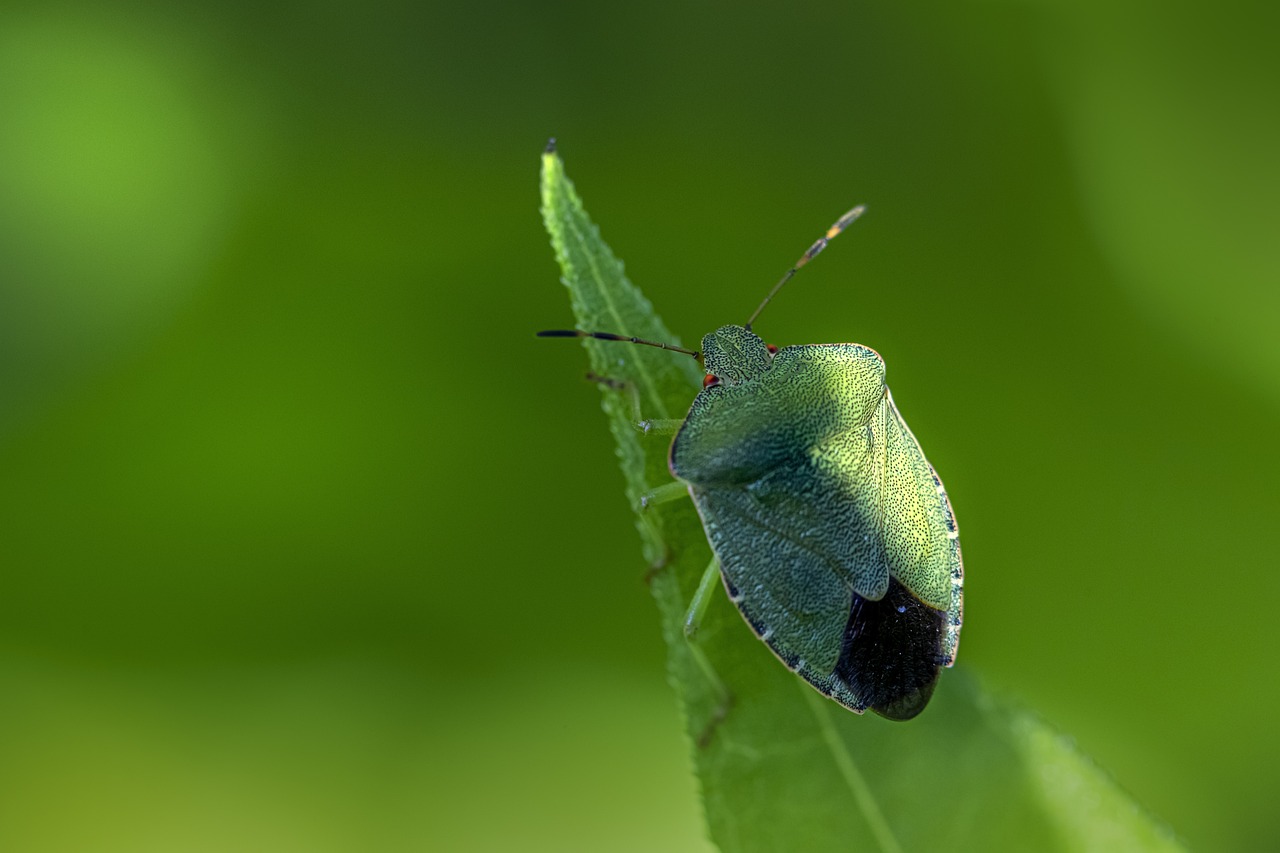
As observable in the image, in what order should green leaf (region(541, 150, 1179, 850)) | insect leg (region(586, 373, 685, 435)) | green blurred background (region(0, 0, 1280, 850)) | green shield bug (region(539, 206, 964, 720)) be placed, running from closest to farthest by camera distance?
green leaf (region(541, 150, 1179, 850))
insect leg (region(586, 373, 685, 435))
green shield bug (region(539, 206, 964, 720))
green blurred background (region(0, 0, 1280, 850))

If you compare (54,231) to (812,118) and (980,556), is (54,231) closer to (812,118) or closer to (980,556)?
(812,118)

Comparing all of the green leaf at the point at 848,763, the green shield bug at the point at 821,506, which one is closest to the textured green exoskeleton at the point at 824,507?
the green shield bug at the point at 821,506

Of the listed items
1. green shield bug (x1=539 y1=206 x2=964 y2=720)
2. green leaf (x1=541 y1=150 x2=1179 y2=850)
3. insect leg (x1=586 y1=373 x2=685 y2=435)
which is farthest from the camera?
green shield bug (x1=539 y1=206 x2=964 y2=720)

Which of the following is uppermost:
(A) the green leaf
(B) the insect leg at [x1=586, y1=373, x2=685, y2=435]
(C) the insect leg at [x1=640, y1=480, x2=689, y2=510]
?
(B) the insect leg at [x1=586, y1=373, x2=685, y2=435]

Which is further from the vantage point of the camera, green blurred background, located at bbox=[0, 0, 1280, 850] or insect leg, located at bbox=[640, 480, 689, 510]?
green blurred background, located at bbox=[0, 0, 1280, 850]

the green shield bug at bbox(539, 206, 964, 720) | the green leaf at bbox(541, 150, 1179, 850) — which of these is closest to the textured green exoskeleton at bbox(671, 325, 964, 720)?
the green shield bug at bbox(539, 206, 964, 720)

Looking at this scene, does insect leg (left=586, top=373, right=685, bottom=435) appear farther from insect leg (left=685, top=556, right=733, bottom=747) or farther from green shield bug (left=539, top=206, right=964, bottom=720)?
insect leg (left=685, top=556, right=733, bottom=747)

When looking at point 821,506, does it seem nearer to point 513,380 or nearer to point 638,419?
point 638,419

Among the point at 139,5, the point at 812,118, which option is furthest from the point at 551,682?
the point at 139,5
